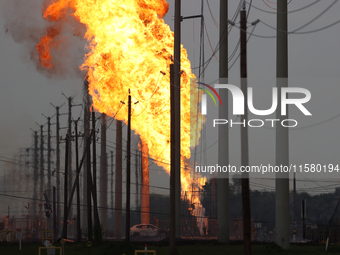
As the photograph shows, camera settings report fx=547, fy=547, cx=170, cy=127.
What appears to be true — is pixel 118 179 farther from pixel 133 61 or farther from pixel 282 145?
pixel 282 145

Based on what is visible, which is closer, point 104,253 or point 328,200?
point 104,253

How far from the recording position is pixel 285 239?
1224 inches

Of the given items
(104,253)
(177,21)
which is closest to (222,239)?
(104,253)

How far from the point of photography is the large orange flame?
181ft

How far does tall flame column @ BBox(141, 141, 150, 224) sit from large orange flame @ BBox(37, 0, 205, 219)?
18.1 meters

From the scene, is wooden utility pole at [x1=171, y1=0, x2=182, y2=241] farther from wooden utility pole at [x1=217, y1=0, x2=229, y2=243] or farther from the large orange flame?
the large orange flame

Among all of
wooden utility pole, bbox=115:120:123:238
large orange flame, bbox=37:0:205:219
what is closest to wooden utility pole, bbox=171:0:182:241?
large orange flame, bbox=37:0:205:219

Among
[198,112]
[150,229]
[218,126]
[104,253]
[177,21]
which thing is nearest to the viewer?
[104,253]

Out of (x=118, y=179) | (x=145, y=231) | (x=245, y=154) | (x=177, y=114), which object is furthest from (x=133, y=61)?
(x=245, y=154)

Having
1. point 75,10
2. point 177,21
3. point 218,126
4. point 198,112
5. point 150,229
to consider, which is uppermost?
point 75,10

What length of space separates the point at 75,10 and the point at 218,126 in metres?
25.4

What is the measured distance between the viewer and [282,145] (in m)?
30.8

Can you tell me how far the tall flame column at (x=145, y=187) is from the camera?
74.1 m

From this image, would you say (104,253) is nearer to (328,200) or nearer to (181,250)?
(181,250)
